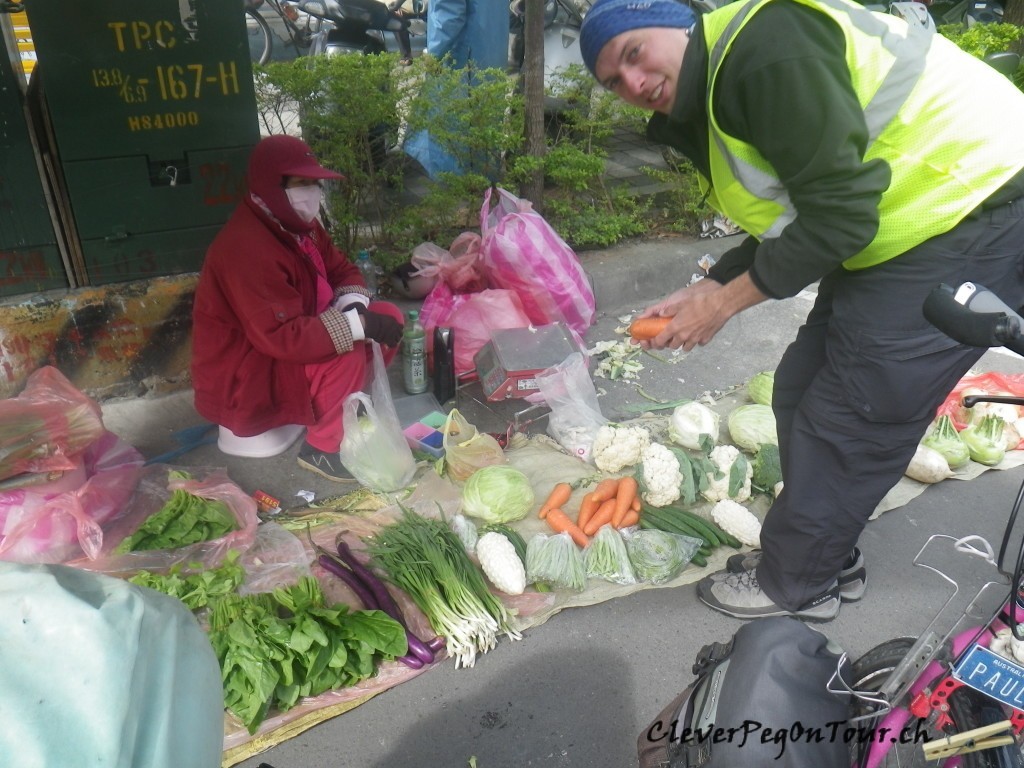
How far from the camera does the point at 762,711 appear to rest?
172cm

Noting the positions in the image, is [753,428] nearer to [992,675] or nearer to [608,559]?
[608,559]

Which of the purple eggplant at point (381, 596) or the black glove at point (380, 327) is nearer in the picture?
the purple eggplant at point (381, 596)

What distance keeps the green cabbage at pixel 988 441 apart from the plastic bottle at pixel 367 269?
303cm

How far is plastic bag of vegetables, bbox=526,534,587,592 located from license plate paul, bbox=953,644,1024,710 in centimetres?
133

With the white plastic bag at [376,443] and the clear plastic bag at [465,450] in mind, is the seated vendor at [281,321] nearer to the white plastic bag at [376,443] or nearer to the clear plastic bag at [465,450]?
the white plastic bag at [376,443]

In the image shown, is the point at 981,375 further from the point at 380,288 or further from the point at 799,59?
the point at 380,288

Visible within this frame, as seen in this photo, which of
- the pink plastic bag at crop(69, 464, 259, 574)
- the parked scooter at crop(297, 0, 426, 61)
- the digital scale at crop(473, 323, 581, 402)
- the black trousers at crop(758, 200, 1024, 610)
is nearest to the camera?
the black trousers at crop(758, 200, 1024, 610)

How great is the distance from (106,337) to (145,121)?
3.24ft

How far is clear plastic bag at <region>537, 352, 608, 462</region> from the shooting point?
3.51m

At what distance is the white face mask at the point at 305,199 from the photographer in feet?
10.0

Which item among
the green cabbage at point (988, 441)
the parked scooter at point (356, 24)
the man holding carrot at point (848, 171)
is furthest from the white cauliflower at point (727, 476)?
the parked scooter at point (356, 24)

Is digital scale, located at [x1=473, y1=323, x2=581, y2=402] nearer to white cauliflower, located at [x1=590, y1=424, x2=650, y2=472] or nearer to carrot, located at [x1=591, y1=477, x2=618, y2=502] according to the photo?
white cauliflower, located at [x1=590, y1=424, x2=650, y2=472]

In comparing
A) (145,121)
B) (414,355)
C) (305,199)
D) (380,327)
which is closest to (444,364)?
(414,355)

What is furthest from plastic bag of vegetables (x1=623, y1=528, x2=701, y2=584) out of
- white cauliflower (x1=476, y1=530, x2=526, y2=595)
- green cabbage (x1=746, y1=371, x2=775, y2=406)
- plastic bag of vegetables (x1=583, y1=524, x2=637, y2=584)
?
green cabbage (x1=746, y1=371, x2=775, y2=406)
